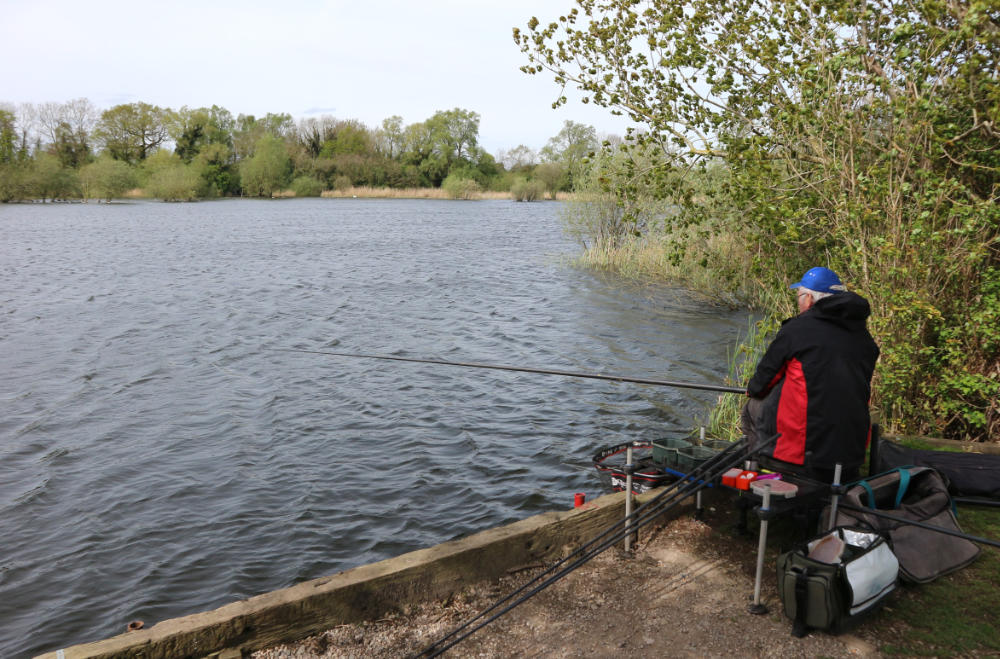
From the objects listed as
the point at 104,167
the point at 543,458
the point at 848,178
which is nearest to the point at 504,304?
the point at 543,458

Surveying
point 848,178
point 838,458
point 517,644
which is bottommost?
point 517,644

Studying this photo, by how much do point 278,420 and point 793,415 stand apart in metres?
7.22

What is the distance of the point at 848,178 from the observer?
7.13m

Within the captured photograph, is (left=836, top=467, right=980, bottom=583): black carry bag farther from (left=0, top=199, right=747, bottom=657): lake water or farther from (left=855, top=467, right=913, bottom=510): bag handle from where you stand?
(left=0, top=199, right=747, bottom=657): lake water

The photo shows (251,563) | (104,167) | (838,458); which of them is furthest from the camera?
(104,167)

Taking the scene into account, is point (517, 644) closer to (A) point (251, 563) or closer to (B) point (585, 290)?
(A) point (251, 563)

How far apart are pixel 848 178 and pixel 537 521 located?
440 cm

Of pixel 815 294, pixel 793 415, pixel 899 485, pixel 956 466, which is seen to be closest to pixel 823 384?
pixel 793 415

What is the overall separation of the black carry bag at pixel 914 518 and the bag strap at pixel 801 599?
2.07 ft

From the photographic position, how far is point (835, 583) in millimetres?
3707

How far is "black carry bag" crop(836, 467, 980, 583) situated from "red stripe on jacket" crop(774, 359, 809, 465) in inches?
14.8

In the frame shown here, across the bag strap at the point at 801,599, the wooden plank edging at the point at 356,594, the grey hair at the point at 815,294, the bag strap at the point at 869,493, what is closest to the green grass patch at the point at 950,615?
the bag strap at the point at 801,599

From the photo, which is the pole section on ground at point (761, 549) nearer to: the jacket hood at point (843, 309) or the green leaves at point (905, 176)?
the jacket hood at point (843, 309)

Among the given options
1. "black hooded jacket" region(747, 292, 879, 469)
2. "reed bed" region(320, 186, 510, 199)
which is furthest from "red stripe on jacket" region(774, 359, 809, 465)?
"reed bed" region(320, 186, 510, 199)
